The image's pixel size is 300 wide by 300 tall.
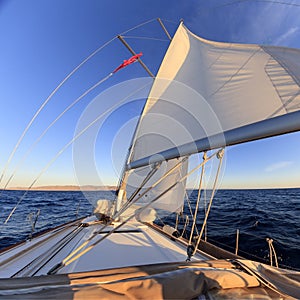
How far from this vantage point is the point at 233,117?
278cm

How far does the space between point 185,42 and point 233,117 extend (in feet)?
12.0

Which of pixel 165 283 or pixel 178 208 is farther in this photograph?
pixel 178 208

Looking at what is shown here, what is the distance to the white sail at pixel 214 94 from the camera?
2.47 meters

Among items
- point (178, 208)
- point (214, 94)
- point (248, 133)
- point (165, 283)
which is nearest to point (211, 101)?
point (214, 94)

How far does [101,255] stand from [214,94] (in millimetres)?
3256

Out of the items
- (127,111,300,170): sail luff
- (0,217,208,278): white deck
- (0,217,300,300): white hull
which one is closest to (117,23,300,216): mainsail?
(127,111,300,170): sail luff

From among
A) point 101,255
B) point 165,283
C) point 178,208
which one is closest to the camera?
point 165,283

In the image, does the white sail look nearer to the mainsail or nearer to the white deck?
the mainsail

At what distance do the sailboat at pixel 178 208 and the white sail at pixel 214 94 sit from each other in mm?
17

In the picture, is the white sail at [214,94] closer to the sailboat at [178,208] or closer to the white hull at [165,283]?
the sailboat at [178,208]

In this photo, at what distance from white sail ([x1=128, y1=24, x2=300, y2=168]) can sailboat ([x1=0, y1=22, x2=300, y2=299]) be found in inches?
0.7

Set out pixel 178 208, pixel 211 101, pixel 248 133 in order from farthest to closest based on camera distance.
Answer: pixel 178 208 < pixel 211 101 < pixel 248 133

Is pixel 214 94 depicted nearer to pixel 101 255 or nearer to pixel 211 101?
pixel 211 101

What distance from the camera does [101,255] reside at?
224 cm
